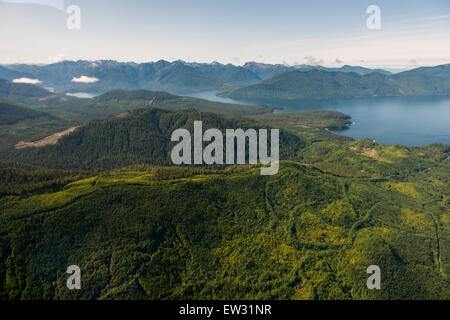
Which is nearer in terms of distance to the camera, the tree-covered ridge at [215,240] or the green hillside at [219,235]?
the tree-covered ridge at [215,240]

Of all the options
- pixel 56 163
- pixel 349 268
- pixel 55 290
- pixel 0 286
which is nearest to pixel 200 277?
pixel 55 290

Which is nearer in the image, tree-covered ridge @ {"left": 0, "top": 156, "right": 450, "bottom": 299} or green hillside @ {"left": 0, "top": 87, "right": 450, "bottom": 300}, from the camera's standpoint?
tree-covered ridge @ {"left": 0, "top": 156, "right": 450, "bottom": 299}

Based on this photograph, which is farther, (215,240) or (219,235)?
(219,235)

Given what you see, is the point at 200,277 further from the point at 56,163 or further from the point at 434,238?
the point at 56,163

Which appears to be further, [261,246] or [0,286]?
[261,246]

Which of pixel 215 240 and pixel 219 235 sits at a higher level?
pixel 219 235
